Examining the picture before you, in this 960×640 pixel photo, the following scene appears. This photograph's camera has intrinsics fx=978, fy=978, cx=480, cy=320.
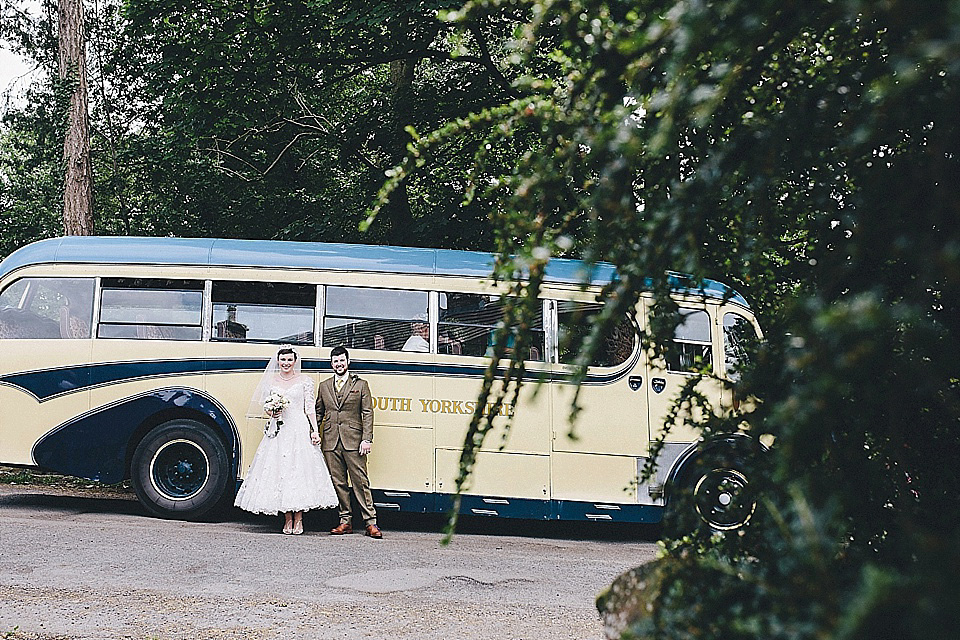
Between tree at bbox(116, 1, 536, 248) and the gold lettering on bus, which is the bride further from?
tree at bbox(116, 1, 536, 248)

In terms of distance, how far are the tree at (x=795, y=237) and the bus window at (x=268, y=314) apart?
8221 mm

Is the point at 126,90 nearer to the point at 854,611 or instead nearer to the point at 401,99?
the point at 401,99

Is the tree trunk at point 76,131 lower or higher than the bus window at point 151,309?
higher

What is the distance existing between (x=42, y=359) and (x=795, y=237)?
9812mm

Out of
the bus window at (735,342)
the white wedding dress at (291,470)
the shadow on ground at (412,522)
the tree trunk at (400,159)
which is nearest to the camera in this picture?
the bus window at (735,342)

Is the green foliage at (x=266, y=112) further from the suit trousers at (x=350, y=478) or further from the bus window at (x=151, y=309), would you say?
the suit trousers at (x=350, y=478)

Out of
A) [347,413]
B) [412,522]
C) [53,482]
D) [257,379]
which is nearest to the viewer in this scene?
[347,413]

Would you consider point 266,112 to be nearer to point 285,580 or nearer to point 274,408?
point 274,408

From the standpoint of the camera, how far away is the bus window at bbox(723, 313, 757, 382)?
279 cm

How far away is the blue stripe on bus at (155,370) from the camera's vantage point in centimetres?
1073

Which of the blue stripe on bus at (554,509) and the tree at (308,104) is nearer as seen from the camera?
the blue stripe on bus at (554,509)

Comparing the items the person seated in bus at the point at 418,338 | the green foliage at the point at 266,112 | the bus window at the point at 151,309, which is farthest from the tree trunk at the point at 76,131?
the person seated in bus at the point at 418,338

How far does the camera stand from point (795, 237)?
2967 millimetres

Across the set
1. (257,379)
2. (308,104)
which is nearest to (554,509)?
(257,379)
